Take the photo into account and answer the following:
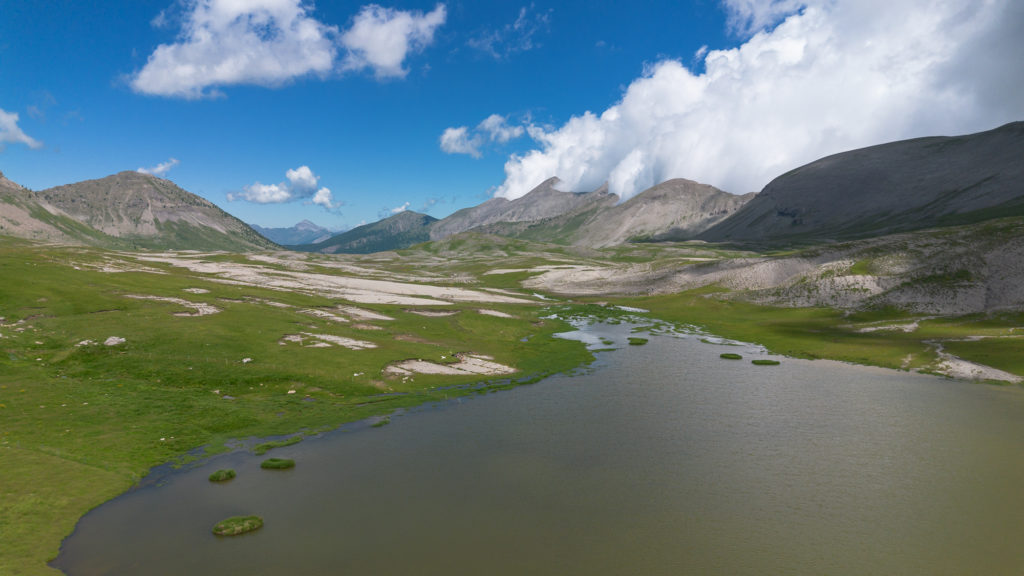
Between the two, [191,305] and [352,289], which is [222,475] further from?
[352,289]

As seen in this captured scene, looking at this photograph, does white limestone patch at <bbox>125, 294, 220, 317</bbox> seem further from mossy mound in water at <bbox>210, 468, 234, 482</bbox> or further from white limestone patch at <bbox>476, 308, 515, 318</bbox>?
white limestone patch at <bbox>476, 308, 515, 318</bbox>

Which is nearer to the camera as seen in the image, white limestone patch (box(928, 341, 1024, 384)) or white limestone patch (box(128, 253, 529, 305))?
white limestone patch (box(928, 341, 1024, 384))

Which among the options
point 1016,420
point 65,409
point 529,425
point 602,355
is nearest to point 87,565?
point 65,409

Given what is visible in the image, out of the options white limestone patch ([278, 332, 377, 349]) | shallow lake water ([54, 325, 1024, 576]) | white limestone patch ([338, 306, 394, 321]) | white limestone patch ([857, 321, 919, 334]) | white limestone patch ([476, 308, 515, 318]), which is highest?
white limestone patch ([857, 321, 919, 334])

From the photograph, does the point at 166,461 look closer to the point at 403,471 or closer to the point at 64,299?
the point at 403,471

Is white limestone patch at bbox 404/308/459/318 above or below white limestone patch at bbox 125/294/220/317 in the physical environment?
below

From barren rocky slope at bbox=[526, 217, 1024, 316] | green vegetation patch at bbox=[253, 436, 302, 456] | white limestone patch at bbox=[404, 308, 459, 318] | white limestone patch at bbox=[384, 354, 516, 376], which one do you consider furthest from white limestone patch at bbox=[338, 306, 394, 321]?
barren rocky slope at bbox=[526, 217, 1024, 316]

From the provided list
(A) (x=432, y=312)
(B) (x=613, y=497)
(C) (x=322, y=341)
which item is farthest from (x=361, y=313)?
(B) (x=613, y=497)

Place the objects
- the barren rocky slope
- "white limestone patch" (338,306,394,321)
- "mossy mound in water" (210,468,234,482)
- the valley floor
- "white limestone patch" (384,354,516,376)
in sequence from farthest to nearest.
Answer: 1. the barren rocky slope
2. "white limestone patch" (338,306,394,321)
3. "white limestone patch" (384,354,516,376)
4. the valley floor
5. "mossy mound in water" (210,468,234,482)
